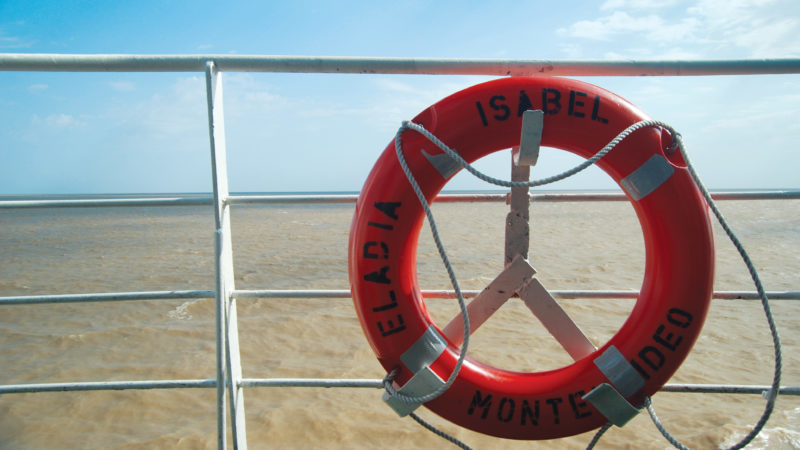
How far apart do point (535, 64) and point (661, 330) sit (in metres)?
0.71

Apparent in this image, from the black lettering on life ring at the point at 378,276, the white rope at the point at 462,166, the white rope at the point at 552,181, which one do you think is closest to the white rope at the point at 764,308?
the white rope at the point at 552,181

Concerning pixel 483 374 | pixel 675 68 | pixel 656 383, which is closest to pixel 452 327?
pixel 483 374

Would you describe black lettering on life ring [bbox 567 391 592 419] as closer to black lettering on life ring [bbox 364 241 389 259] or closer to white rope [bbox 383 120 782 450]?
white rope [bbox 383 120 782 450]

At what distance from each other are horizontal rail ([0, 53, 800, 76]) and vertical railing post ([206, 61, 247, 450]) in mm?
101

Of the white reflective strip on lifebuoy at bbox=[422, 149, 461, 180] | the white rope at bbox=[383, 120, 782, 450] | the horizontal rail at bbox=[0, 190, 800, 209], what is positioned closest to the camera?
the white rope at bbox=[383, 120, 782, 450]

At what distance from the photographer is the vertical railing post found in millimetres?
1226

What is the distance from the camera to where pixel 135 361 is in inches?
124

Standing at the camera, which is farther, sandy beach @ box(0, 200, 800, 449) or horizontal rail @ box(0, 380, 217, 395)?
sandy beach @ box(0, 200, 800, 449)

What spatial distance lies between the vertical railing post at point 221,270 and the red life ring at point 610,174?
35 cm

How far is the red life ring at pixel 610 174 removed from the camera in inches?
44.4

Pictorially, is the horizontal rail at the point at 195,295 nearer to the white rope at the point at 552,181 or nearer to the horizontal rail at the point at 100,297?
the horizontal rail at the point at 100,297

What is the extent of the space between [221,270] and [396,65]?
0.67 meters

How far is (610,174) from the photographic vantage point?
1190mm

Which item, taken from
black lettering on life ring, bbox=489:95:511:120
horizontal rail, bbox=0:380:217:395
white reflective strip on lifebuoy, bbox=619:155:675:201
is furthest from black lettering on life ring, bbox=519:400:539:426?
horizontal rail, bbox=0:380:217:395
